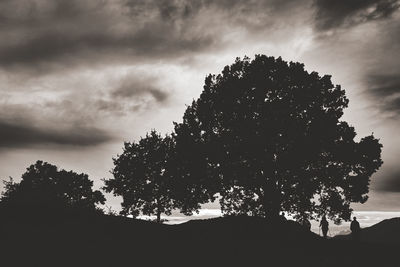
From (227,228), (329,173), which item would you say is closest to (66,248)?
(227,228)

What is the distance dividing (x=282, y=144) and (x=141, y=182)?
24.0m

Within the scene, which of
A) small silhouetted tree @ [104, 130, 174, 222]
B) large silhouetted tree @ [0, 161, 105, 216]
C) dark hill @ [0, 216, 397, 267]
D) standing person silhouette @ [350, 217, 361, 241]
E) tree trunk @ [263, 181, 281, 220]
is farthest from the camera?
large silhouetted tree @ [0, 161, 105, 216]

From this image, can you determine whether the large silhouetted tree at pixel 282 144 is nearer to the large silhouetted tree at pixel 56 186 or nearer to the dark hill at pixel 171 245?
the dark hill at pixel 171 245

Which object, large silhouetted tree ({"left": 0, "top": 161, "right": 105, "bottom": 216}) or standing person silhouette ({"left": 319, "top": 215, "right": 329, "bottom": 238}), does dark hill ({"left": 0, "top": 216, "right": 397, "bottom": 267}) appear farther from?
large silhouetted tree ({"left": 0, "top": 161, "right": 105, "bottom": 216})

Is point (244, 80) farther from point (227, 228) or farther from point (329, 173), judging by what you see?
point (227, 228)

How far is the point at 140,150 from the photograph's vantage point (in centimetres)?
4781

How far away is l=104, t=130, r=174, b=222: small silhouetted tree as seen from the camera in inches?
1791

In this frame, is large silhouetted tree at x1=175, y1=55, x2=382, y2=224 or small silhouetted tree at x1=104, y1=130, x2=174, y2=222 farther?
small silhouetted tree at x1=104, y1=130, x2=174, y2=222

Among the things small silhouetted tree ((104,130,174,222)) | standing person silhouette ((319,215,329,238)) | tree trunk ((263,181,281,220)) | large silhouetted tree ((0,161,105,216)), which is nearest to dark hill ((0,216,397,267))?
standing person silhouette ((319,215,329,238))

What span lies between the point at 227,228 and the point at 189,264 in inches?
290

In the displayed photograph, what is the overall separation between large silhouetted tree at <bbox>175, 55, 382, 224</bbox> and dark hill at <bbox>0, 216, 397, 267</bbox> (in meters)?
7.34

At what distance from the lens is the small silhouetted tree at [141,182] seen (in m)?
45.5

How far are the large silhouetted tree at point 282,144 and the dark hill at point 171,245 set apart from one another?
7.34 m

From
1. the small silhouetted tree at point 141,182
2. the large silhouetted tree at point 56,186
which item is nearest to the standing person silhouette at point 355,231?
the small silhouetted tree at point 141,182
